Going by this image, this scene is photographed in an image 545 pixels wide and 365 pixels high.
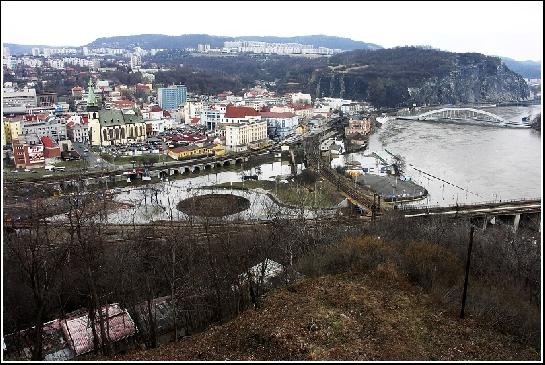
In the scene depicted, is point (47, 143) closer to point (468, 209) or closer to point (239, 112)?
point (239, 112)

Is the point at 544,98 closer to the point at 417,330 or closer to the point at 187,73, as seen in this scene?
the point at 417,330

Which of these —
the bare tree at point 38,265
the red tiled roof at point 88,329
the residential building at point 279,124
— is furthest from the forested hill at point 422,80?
the red tiled roof at point 88,329

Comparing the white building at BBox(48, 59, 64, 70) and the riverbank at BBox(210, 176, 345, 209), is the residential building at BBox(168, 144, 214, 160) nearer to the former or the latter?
the riverbank at BBox(210, 176, 345, 209)

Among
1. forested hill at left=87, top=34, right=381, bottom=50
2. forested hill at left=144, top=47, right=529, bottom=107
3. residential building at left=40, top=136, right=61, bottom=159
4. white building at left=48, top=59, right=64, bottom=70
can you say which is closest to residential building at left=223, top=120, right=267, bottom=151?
residential building at left=40, top=136, right=61, bottom=159

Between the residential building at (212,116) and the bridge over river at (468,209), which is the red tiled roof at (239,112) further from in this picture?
the bridge over river at (468,209)

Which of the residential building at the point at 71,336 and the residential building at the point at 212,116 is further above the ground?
the residential building at the point at 212,116
